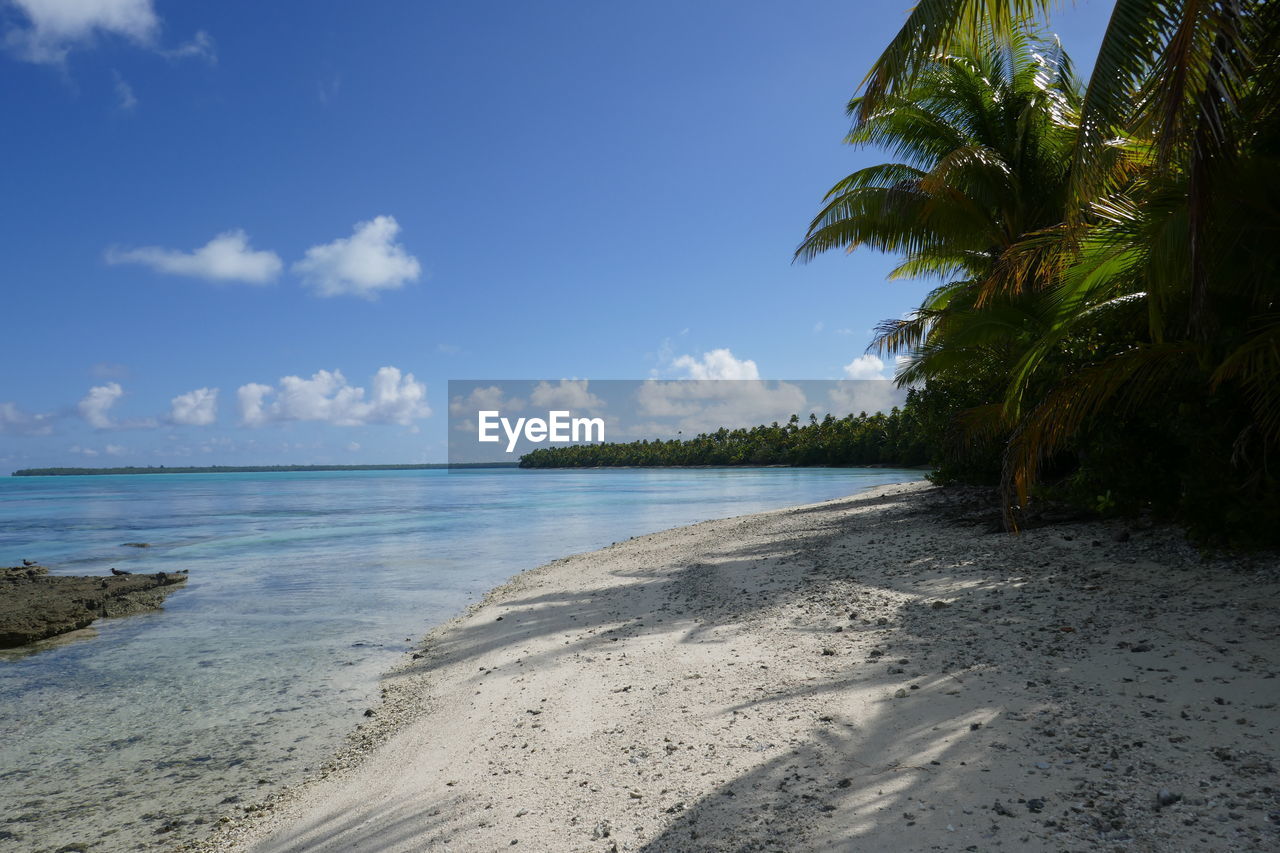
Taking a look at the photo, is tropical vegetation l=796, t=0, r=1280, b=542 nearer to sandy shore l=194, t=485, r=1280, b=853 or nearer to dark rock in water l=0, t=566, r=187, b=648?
sandy shore l=194, t=485, r=1280, b=853

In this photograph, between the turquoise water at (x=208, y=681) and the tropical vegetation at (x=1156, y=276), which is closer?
the tropical vegetation at (x=1156, y=276)

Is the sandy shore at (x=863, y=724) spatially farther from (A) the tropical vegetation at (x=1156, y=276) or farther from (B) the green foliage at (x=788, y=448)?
(B) the green foliage at (x=788, y=448)

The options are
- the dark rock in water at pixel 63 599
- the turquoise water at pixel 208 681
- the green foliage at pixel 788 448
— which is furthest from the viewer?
the green foliage at pixel 788 448

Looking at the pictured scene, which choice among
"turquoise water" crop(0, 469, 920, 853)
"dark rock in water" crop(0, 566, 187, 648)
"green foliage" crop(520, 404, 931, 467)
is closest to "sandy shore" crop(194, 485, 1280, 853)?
"turquoise water" crop(0, 469, 920, 853)

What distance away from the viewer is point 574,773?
379 centimetres

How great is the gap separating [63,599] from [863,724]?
12943 mm

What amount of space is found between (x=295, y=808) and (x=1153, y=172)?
270 inches

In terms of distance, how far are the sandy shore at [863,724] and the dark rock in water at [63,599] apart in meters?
6.31

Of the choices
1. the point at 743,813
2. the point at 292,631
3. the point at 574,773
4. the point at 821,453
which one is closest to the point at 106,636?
the point at 292,631

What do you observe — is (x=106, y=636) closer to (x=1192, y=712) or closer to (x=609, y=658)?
(x=609, y=658)

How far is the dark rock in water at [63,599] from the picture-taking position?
9.57m

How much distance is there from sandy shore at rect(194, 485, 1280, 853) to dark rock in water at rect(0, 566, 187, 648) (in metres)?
6.31

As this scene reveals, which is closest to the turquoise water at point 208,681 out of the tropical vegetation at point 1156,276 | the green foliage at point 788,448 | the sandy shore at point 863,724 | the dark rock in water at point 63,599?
the dark rock in water at point 63,599

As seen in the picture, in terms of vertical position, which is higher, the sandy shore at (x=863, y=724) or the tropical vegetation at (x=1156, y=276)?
the tropical vegetation at (x=1156, y=276)
